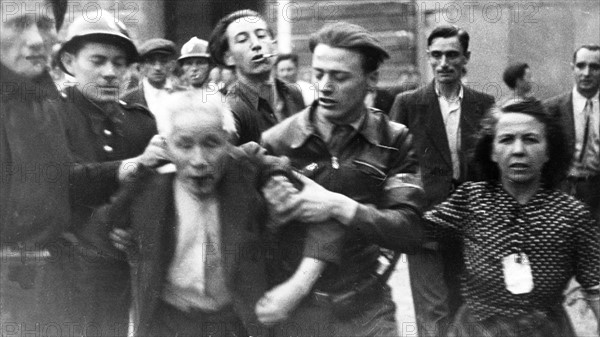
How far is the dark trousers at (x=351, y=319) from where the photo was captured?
4914 mm

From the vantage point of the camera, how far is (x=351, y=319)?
492 centimetres

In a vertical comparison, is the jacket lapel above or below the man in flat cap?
below

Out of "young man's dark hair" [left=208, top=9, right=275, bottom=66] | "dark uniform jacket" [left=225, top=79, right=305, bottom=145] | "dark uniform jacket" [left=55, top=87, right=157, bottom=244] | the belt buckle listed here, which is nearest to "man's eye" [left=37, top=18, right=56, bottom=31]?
"dark uniform jacket" [left=55, top=87, right=157, bottom=244]

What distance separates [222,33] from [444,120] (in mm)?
1018

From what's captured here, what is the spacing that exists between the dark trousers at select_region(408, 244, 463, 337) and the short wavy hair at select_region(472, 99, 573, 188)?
1.27 ft

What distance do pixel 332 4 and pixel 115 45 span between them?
95 cm

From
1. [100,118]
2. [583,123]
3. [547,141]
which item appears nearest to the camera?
[547,141]

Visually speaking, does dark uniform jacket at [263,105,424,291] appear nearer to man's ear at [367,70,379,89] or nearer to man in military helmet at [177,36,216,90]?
man's ear at [367,70,379,89]

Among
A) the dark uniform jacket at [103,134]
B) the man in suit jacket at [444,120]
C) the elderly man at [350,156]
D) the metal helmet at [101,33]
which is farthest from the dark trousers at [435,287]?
the metal helmet at [101,33]

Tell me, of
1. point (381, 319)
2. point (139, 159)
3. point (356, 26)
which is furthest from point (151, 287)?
point (356, 26)

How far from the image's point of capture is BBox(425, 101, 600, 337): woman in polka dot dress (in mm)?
4727

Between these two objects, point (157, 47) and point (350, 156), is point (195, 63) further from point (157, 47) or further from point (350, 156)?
point (350, 156)

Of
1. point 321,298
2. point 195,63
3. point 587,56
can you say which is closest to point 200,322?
point 321,298

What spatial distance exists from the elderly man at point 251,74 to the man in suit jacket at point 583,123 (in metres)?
1.13
